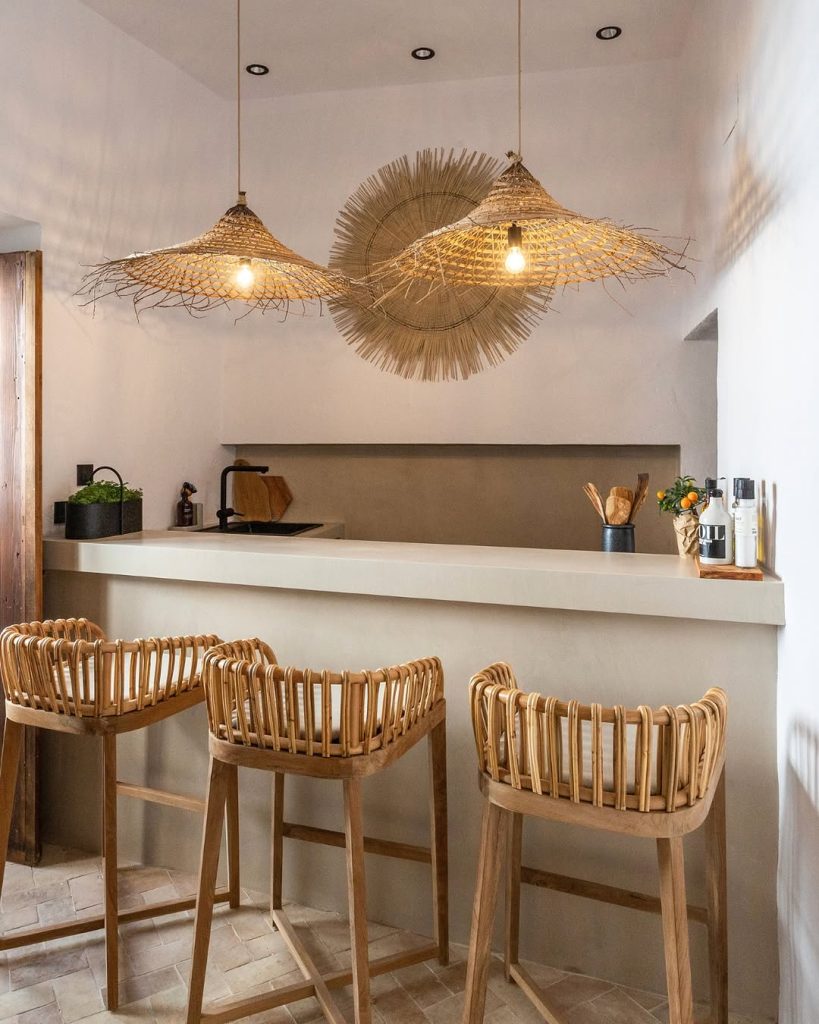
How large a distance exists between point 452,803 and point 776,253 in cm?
149

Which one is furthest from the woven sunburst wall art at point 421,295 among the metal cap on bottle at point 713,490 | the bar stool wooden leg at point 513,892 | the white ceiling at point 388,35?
the bar stool wooden leg at point 513,892

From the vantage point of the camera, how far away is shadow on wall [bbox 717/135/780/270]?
5.93 feet

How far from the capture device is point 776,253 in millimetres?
1708

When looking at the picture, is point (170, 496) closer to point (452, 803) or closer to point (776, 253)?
point (452, 803)

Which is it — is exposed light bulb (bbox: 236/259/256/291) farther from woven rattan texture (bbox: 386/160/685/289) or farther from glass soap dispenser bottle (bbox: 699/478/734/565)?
glass soap dispenser bottle (bbox: 699/478/734/565)

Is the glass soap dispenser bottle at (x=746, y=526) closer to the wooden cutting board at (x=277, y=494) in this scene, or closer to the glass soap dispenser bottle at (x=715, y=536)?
the glass soap dispenser bottle at (x=715, y=536)

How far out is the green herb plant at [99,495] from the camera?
2.51m

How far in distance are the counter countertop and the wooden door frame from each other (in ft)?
0.24

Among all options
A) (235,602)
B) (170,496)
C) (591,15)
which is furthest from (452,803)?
(591,15)

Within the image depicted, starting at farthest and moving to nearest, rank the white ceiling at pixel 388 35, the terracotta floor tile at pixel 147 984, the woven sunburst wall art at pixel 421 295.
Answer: the woven sunburst wall art at pixel 421 295
the white ceiling at pixel 388 35
the terracotta floor tile at pixel 147 984

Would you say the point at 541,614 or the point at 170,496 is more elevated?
the point at 170,496

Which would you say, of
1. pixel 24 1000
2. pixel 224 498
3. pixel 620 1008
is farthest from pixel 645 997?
pixel 224 498

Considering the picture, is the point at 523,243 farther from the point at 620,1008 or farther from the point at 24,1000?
the point at 24,1000

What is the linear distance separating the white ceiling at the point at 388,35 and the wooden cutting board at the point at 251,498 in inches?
65.5
